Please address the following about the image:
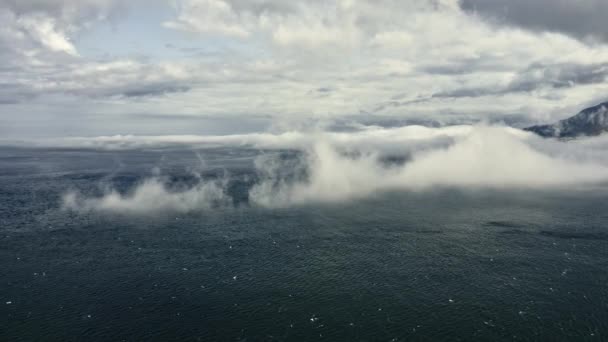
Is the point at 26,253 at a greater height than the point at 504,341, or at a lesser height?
greater

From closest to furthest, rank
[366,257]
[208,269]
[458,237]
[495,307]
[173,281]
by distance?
[495,307]
[173,281]
[208,269]
[366,257]
[458,237]

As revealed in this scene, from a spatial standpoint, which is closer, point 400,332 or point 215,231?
point 400,332

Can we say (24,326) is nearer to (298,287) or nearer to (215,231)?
(298,287)

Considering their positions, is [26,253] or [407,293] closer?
[407,293]

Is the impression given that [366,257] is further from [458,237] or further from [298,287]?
[458,237]

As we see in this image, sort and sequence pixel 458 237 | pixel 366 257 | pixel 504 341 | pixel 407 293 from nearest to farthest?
pixel 504 341 → pixel 407 293 → pixel 366 257 → pixel 458 237

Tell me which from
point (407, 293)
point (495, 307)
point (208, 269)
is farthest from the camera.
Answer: point (208, 269)

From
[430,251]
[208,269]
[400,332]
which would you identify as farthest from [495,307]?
[208,269]

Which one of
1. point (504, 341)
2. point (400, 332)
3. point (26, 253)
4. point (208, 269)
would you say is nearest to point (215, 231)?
point (208, 269)

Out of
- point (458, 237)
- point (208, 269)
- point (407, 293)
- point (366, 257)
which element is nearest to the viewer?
point (407, 293)
